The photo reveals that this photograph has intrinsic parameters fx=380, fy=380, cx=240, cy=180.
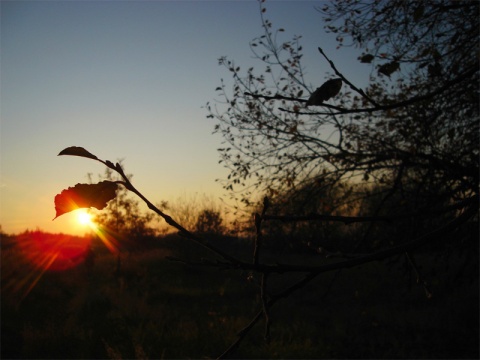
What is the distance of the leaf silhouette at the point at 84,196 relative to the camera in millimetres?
864

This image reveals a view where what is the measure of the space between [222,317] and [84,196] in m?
12.1

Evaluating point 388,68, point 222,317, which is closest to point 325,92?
point 388,68

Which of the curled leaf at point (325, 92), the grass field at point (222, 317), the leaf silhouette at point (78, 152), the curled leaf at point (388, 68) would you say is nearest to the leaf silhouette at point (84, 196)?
the leaf silhouette at point (78, 152)

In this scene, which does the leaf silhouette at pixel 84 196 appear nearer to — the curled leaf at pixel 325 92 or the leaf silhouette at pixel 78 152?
the leaf silhouette at pixel 78 152

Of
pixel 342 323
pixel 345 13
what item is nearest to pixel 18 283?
pixel 342 323

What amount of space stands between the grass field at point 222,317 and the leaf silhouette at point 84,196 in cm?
317

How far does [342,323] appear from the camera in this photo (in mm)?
12383

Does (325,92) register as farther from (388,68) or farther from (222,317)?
(222,317)

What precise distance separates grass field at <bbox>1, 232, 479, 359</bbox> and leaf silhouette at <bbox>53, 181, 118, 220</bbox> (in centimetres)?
317

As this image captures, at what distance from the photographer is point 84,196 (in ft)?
2.86

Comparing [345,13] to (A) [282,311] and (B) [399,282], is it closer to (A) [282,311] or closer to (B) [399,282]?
(A) [282,311]

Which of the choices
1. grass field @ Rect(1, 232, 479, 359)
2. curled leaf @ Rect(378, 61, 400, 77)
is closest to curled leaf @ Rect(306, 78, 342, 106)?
curled leaf @ Rect(378, 61, 400, 77)

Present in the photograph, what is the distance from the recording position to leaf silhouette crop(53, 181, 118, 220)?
0.86 metres

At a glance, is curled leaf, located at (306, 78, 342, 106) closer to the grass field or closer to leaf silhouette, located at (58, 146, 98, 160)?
leaf silhouette, located at (58, 146, 98, 160)
